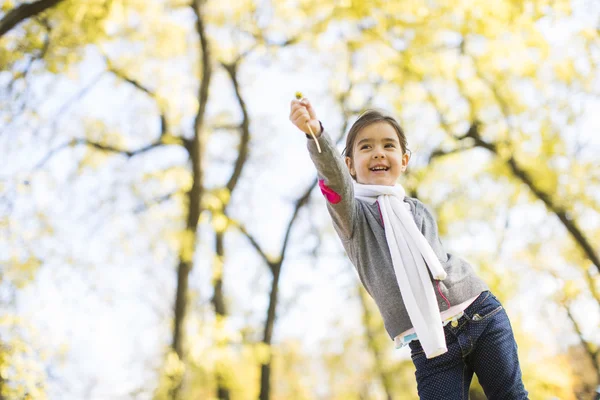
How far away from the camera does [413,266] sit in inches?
74.9

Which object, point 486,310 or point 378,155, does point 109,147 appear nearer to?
point 378,155

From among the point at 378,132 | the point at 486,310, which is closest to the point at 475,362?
the point at 486,310

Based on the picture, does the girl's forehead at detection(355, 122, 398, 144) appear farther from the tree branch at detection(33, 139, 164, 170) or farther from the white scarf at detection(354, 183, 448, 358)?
the tree branch at detection(33, 139, 164, 170)

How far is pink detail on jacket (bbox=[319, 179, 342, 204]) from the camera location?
1.86m

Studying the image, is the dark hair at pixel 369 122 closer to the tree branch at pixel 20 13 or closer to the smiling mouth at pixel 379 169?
the smiling mouth at pixel 379 169

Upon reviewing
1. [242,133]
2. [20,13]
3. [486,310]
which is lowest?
[486,310]

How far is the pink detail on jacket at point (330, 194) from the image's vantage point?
73.3 inches

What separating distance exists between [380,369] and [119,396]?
21.9 ft

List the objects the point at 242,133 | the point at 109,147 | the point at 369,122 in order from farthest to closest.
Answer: the point at 242,133 < the point at 109,147 < the point at 369,122

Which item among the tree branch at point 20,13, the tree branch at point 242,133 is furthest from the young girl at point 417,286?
the tree branch at point 242,133

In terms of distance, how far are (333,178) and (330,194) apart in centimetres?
7

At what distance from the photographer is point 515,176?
9148 mm

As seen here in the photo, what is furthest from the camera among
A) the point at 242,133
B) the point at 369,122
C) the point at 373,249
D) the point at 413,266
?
the point at 242,133

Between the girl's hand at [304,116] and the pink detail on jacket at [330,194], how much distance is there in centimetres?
16
